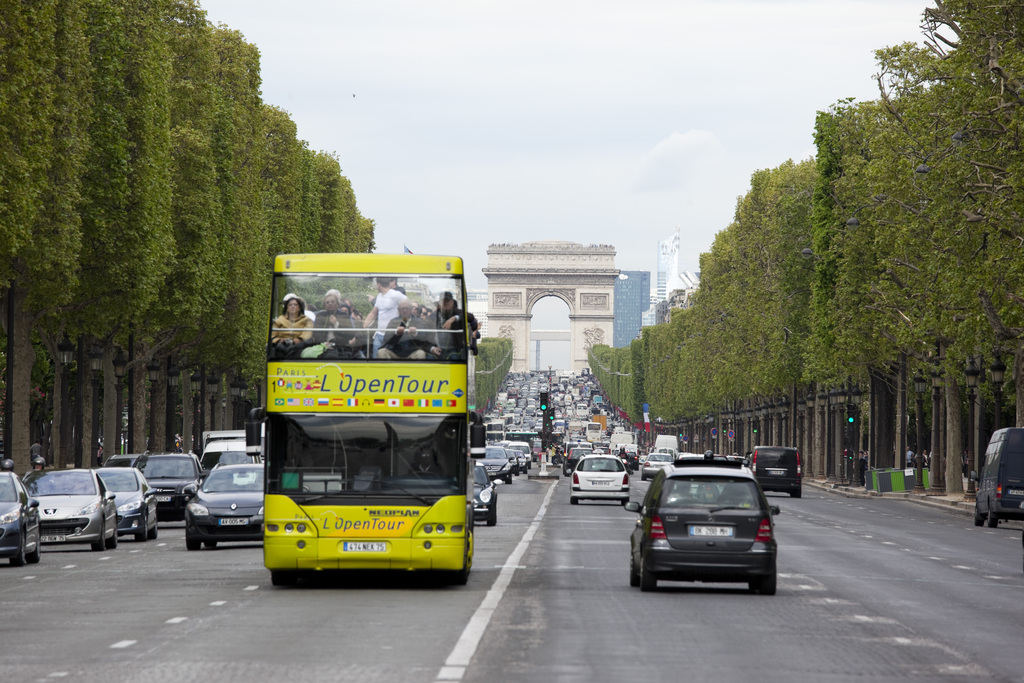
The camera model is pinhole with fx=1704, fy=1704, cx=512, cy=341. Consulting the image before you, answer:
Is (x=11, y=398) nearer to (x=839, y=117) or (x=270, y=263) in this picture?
(x=270, y=263)

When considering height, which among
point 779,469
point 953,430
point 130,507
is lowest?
point 130,507

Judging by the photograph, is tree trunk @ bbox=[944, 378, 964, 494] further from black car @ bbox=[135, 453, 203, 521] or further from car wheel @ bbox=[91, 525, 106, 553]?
car wheel @ bbox=[91, 525, 106, 553]

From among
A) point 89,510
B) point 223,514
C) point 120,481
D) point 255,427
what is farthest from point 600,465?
point 255,427

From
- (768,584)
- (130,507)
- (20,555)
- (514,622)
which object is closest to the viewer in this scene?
(514,622)

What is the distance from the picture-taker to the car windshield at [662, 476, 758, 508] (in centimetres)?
1855

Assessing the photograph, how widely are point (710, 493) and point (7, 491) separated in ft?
35.7

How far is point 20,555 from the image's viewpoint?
23.8m

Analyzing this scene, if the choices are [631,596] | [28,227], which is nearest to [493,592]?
[631,596]

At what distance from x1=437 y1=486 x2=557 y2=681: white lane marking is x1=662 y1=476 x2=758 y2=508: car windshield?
2.16m

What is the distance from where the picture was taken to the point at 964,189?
1580 inches

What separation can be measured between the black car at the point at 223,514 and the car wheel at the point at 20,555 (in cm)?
349

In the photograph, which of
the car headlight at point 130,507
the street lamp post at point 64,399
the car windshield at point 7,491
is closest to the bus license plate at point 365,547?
the car windshield at point 7,491

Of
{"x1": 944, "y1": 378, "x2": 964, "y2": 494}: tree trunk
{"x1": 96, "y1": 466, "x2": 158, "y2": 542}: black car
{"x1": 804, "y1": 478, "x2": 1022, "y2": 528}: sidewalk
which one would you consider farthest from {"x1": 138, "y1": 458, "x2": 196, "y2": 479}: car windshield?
{"x1": 944, "y1": 378, "x2": 964, "y2": 494}: tree trunk

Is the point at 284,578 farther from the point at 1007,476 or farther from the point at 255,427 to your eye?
the point at 1007,476
